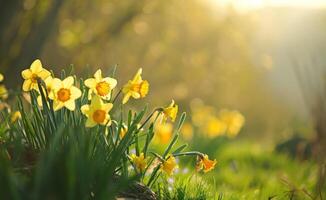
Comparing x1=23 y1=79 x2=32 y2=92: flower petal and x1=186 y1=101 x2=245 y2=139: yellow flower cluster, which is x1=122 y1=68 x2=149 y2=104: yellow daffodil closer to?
x1=23 y1=79 x2=32 y2=92: flower petal

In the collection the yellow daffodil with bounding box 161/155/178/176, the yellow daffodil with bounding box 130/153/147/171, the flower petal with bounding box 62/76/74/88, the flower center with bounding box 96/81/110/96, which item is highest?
the flower petal with bounding box 62/76/74/88

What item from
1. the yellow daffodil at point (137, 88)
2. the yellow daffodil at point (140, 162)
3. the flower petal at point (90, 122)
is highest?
the yellow daffodil at point (137, 88)

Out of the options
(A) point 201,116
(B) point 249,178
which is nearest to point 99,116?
(B) point 249,178

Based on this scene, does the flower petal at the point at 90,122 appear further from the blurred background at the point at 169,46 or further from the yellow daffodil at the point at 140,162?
the blurred background at the point at 169,46

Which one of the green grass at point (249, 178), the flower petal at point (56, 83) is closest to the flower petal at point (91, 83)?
the flower petal at point (56, 83)

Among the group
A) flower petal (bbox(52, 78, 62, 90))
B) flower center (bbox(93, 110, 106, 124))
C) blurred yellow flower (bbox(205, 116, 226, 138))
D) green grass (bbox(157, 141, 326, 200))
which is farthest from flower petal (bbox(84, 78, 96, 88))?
blurred yellow flower (bbox(205, 116, 226, 138))

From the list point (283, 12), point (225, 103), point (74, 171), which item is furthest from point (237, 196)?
point (283, 12)

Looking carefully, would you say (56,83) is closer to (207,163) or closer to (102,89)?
(102,89)

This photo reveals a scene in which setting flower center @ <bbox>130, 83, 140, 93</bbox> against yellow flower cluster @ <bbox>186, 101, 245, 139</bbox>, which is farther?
yellow flower cluster @ <bbox>186, 101, 245, 139</bbox>
